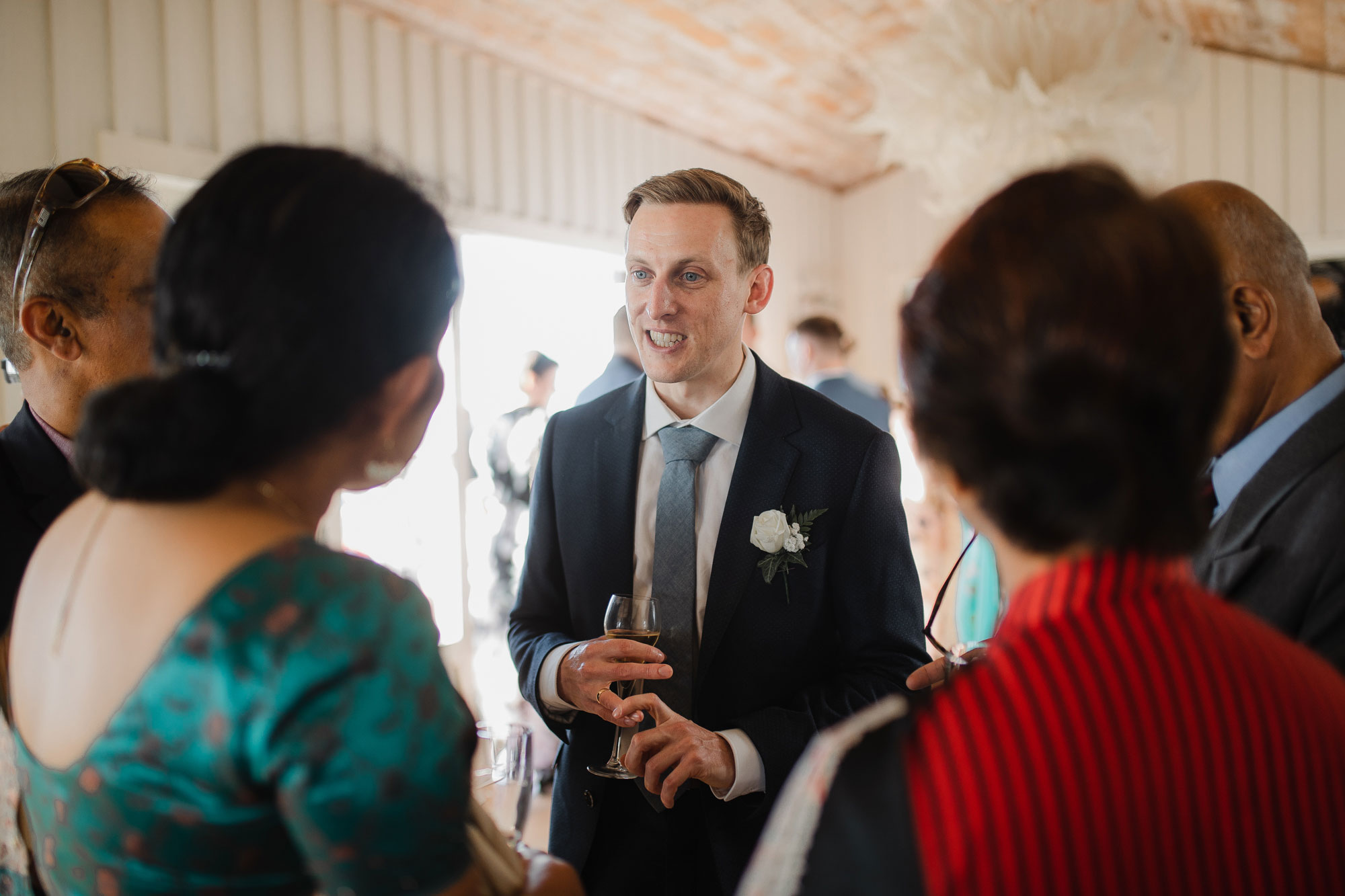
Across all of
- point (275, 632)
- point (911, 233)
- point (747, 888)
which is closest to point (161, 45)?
point (275, 632)

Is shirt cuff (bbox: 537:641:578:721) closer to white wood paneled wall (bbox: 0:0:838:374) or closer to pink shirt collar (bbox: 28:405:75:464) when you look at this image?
pink shirt collar (bbox: 28:405:75:464)

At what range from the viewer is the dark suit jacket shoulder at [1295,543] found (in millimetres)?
1166

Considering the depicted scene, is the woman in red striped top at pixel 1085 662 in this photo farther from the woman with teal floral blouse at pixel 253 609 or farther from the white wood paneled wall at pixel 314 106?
the white wood paneled wall at pixel 314 106

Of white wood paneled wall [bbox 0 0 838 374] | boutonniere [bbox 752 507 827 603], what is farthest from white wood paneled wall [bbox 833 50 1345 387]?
boutonniere [bbox 752 507 827 603]

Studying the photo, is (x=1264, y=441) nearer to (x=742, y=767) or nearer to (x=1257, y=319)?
(x=1257, y=319)

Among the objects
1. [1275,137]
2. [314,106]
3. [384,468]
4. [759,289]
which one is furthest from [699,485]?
[1275,137]

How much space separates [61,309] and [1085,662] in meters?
1.50

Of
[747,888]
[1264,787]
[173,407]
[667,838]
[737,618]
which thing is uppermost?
[173,407]

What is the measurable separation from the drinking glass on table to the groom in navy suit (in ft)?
0.61

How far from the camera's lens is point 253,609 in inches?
28.4

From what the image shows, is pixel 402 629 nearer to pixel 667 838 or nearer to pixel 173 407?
pixel 173 407

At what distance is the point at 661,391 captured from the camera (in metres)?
1.95

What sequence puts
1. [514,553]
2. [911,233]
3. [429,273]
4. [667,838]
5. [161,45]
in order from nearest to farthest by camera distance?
[429,273]
[667,838]
[161,45]
[514,553]
[911,233]

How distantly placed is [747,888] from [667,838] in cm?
97
